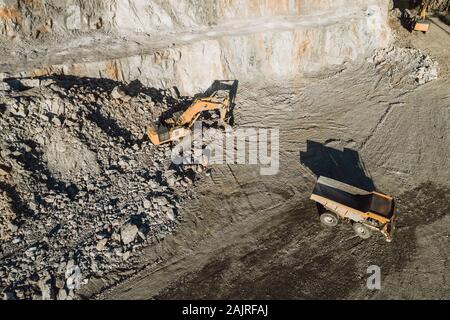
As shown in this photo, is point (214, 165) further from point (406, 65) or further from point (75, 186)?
point (406, 65)

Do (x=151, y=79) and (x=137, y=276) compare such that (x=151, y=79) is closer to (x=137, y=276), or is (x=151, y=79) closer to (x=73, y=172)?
(x=73, y=172)

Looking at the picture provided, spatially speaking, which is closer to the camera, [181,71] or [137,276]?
[137,276]

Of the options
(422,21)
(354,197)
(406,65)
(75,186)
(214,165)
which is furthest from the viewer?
(422,21)

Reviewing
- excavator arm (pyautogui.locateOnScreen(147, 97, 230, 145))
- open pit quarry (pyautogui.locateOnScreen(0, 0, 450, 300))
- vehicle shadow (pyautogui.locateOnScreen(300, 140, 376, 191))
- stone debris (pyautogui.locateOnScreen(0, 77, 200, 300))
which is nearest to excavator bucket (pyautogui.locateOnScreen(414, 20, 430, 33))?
open pit quarry (pyautogui.locateOnScreen(0, 0, 450, 300))

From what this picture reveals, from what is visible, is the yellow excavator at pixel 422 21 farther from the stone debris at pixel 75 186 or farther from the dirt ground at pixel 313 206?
the stone debris at pixel 75 186

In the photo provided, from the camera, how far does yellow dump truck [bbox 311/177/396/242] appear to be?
1296 centimetres

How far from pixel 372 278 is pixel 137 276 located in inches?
303

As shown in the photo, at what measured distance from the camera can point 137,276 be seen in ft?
41.4

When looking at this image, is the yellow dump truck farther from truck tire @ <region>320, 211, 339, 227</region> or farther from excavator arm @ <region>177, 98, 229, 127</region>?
excavator arm @ <region>177, 98, 229, 127</region>

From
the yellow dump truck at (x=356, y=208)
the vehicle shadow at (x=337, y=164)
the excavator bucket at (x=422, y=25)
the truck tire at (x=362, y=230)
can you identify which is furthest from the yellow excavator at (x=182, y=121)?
the excavator bucket at (x=422, y=25)

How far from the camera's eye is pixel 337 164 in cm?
1656

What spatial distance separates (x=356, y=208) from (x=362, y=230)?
783mm

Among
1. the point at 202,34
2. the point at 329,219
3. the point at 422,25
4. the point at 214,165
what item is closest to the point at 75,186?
the point at 214,165
